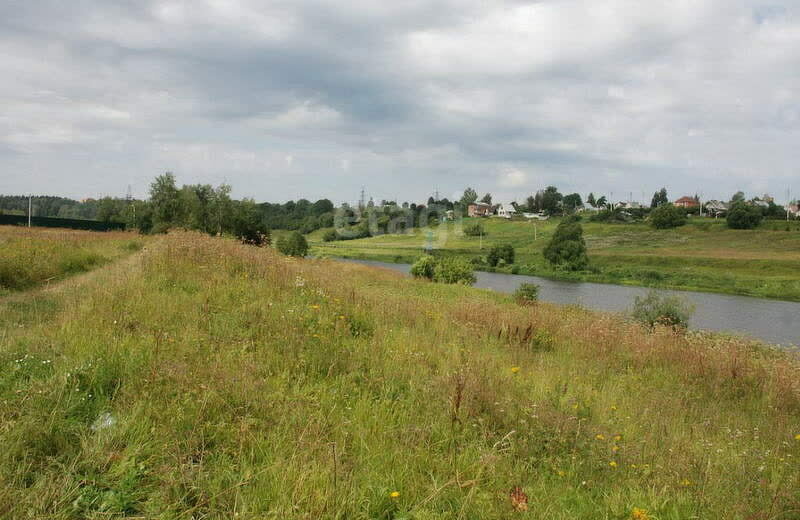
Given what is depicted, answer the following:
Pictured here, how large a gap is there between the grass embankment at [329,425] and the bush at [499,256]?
6899cm

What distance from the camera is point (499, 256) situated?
76.4 meters

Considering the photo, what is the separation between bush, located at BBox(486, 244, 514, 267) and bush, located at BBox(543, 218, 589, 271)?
560 centimetres

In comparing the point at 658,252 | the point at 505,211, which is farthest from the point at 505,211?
the point at 658,252

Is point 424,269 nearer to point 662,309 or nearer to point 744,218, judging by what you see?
point 662,309

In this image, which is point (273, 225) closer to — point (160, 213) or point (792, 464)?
point (160, 213)

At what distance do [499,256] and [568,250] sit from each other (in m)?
10.7

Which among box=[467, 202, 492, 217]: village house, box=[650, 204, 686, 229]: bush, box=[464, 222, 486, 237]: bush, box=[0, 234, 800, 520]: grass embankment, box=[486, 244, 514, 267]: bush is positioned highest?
box=[467, 202, 492, 217]: village house

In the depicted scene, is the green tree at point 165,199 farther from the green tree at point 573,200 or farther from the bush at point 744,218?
the green tree at point 573,200

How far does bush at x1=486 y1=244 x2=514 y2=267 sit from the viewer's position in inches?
2970

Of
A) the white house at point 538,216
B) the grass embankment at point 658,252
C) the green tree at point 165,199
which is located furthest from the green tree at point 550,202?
the green tree at point 165,199

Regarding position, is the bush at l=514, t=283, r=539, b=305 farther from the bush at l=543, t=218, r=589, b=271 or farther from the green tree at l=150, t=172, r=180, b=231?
the bush at l=543, t=218, r=589, b=271

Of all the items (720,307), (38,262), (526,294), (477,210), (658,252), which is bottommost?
(720,307)

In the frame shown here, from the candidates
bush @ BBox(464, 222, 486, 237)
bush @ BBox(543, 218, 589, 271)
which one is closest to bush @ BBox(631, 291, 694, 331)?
bush @ BBox(543, 218, 589, 271)

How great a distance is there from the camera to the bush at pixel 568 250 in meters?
69.3
